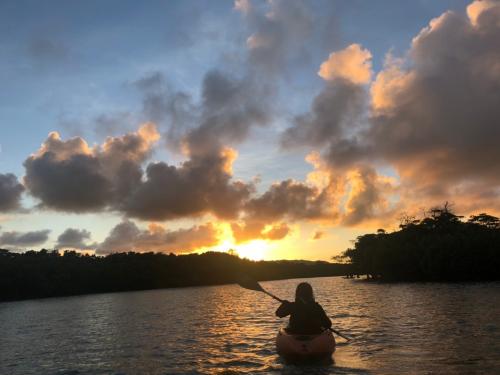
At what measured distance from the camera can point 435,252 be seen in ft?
326

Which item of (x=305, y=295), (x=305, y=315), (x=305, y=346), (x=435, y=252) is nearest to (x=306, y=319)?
(x=305, y=315)

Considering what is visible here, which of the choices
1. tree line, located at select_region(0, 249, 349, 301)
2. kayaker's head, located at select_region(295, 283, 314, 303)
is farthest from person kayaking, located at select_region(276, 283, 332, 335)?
tree line, located at select_region(0, 249, 349, 301)

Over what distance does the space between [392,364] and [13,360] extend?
1937cm

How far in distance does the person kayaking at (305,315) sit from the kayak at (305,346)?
1.49 ft

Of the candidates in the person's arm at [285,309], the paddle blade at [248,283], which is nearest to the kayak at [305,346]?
the person's arm at [285,309]

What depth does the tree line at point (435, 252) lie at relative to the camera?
9344 centimetres

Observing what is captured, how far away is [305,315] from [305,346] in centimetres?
143

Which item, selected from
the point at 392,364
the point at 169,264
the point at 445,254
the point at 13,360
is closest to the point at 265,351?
the point at 392,364

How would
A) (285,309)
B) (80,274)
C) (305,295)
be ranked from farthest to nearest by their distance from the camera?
(80,274) → (285,309) → (305,295)

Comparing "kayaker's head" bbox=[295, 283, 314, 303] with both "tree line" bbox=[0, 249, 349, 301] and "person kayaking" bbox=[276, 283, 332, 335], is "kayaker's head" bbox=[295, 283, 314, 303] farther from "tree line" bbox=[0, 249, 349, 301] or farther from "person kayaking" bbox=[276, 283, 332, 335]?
"tree line" bbox=[0, 249, 349, 301]

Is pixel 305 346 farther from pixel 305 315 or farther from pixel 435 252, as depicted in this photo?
pixel 435 252

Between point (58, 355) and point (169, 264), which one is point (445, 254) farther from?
point (169, 264)

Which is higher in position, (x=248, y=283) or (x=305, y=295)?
(x=248, y=283)

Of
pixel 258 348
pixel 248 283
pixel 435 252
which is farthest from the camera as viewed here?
pixel 435 252
